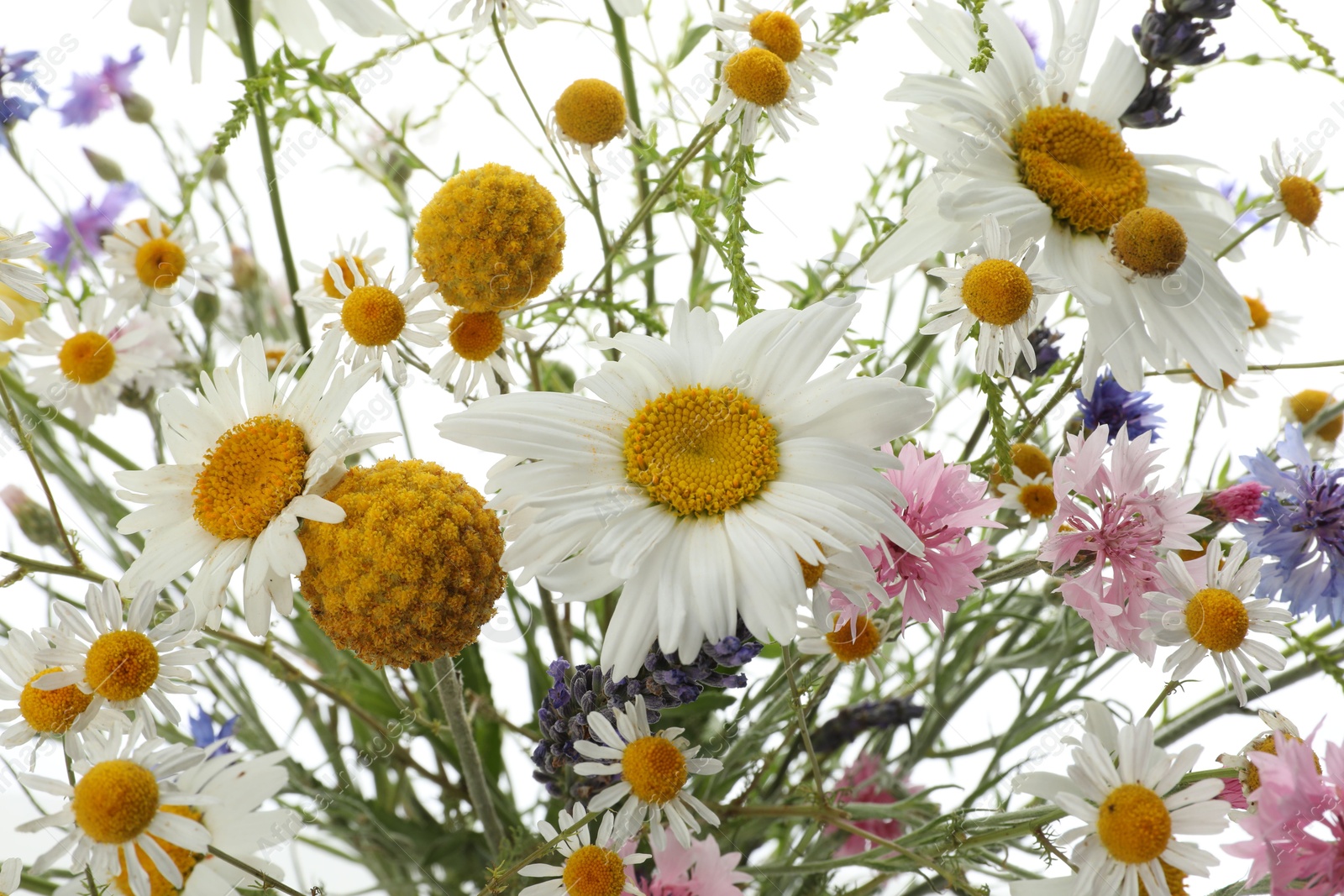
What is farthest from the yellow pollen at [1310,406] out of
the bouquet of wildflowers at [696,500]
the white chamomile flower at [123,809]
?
the white chamomile flower at [123,809]

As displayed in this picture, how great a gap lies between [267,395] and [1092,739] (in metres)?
0.32

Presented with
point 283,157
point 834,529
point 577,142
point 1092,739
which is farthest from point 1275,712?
point 283,157

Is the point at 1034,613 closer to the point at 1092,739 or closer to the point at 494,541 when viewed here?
the point at 1092,739

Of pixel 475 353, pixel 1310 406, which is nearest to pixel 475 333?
pixel 475 353

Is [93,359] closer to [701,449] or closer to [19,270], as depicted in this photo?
[19,270]

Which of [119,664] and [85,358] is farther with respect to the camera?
[85,358]

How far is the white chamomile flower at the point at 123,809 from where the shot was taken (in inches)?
12.9

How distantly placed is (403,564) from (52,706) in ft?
0.48

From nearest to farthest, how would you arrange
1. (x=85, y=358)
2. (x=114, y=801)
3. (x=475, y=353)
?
1. (x=114, y=801)
2. (x=475, y=353)
3. (x=85, y=358)

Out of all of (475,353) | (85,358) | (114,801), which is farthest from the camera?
(85,358)

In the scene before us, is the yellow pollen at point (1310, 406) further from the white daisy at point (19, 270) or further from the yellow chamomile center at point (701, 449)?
the white daisy at point (19, 270)

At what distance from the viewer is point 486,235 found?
392 millimetres

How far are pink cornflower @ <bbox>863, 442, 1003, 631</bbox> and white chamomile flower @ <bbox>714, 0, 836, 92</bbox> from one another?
7.0 inches

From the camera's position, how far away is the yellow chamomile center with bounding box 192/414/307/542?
1.20 feet
